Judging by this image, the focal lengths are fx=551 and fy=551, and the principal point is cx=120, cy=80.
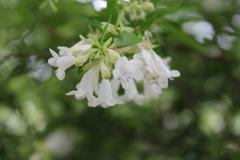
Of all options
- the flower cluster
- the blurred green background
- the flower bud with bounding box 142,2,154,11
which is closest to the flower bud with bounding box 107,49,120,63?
the flower cluster

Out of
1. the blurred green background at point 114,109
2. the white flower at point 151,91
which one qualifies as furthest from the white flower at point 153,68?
the blurred green background at point 114,109

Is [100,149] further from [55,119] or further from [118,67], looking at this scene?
[118,67]

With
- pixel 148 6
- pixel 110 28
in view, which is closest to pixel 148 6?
pixel 148 6

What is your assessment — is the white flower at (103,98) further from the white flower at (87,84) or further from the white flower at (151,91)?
the white flower at (151,91)

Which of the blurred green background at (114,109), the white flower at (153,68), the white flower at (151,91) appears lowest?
the blurred green background at (114,109)

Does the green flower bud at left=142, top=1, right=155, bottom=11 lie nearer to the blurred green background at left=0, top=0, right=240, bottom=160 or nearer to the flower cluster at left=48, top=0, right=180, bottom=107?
the flower cluster at left=48, top=0, right=180, bottom=107

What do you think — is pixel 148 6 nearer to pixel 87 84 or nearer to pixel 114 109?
pixel 87 84
